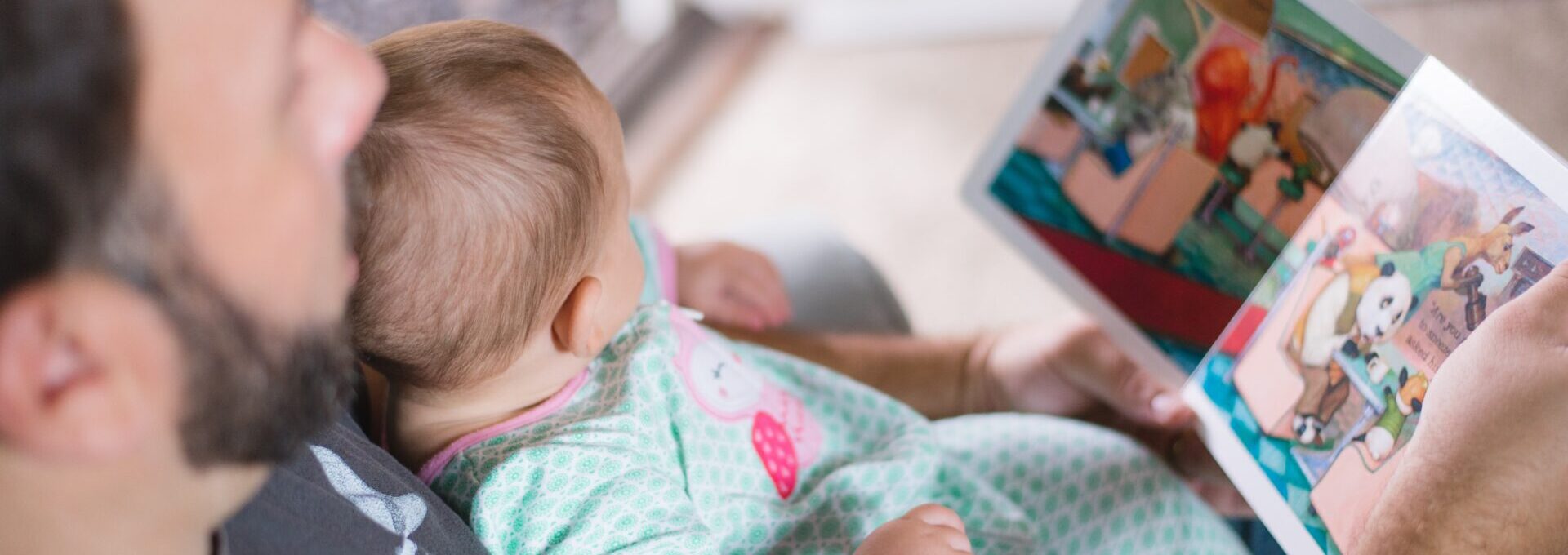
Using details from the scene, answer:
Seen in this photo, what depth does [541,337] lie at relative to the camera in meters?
0.75

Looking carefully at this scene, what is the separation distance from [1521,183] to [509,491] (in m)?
0.66

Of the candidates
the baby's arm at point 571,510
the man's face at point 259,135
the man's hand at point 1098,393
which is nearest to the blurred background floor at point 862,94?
the man's hand at point 1098,393

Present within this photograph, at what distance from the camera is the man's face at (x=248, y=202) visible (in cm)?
41

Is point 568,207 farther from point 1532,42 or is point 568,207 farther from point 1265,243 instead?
point 1532,42

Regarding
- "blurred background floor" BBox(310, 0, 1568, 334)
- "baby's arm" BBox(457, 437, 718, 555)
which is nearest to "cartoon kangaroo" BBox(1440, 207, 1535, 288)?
"baby's arm" BBox(457, 437, 718, 555)

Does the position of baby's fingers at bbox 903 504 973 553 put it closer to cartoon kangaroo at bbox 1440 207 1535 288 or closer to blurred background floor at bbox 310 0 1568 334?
cartoon kangaroo at bbox 1440 207 1535 288

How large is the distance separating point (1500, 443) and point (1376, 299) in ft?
0.49

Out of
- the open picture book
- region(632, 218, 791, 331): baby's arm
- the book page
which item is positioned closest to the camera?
the open picture book

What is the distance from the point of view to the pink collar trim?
77 cm

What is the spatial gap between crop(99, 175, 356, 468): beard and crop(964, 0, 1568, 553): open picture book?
2.17ft

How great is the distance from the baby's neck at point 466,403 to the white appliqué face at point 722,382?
11 centimetres

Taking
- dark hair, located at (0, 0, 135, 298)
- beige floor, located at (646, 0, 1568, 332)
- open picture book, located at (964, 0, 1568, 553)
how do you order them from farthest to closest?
beige floor, located at (646, 0, 1568, 332) → open picture book, located at (964, 0, 1568, 553) → dark hair, located at (0, 0, 135, 298)

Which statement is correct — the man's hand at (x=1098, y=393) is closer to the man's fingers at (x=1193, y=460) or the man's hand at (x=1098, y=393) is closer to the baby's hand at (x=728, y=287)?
the man's fingers at (x=1193, y=460)

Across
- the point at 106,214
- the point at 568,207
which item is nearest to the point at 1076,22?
the point at 568,207
